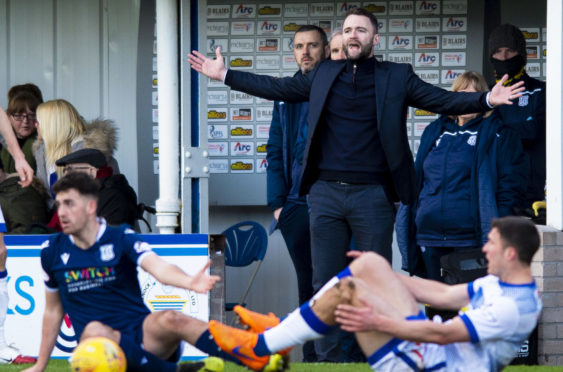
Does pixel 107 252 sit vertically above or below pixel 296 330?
above

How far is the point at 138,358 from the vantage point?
587cm

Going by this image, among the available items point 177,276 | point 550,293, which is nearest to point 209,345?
point 177,276

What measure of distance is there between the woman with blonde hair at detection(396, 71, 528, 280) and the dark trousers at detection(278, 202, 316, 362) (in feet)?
2.80

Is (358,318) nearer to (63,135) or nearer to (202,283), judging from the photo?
(202,283)

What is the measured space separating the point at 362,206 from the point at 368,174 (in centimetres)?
21

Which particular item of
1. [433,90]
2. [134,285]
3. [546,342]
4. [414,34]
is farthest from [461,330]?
[414,34]

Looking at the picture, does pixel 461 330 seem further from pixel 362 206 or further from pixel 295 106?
pixel 295 106

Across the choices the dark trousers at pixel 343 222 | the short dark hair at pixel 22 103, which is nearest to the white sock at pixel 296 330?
the dark trousers at pixel 343 222

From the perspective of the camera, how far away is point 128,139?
9.88 m

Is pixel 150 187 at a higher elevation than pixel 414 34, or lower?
lower

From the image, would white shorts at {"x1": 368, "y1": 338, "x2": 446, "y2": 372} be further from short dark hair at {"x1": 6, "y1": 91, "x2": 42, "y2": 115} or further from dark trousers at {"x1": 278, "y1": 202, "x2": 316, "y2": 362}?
short dark hair at {"x1": 6, "y1": 91, "x2": 42, "y2": 115}

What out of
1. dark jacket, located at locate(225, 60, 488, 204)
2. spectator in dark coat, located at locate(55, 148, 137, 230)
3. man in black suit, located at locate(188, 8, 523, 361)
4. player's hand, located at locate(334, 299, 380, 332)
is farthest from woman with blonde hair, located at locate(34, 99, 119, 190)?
player's hand, located at locate(334, 299, 380, 332)

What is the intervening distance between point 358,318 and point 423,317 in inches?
15.7

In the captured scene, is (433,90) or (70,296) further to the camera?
(433,90)
